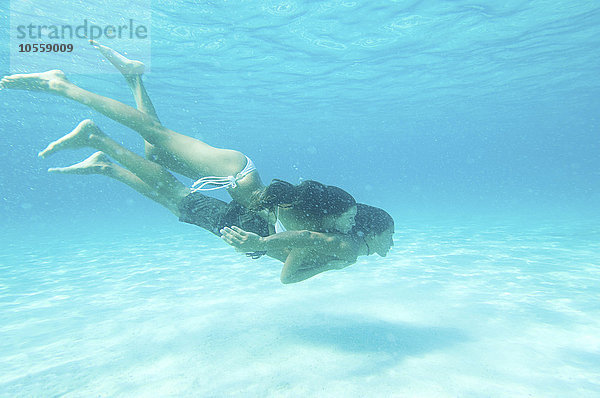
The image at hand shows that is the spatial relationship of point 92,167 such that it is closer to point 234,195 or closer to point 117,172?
point 117,172

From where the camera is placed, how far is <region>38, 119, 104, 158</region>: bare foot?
17.9ft

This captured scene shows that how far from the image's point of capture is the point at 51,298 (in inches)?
331

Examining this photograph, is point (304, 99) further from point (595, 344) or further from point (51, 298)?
point (595, 344)

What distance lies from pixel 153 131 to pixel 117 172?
127 centimetres

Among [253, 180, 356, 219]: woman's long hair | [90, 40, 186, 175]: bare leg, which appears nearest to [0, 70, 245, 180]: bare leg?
[90, 40, 186, 175]: bare leg

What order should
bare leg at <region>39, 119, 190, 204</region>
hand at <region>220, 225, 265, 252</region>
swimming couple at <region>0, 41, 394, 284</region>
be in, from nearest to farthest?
hand at <region>220, 225, 265, 252</region> → swimming couple at <region>0, 41, 394, 284</region> → bare leg at <region>39, 119, 190, 204</region>

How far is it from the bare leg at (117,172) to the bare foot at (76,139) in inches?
11.9

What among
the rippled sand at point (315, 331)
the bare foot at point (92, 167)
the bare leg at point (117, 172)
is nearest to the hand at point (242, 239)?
the rippled sand at point (315, 331)

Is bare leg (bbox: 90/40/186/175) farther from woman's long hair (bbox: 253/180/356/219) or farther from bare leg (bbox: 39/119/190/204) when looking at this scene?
woman's long hair (bbox: 253/180/356/219)

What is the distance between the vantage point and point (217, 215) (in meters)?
5.22

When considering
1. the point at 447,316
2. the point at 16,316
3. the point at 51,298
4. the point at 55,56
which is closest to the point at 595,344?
the point at 447,316

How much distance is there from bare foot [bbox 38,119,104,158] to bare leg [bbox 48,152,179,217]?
0.99ft

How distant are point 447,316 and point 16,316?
918 cm

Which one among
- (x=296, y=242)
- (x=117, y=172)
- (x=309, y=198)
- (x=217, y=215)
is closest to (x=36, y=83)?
(x=117, y=172)
